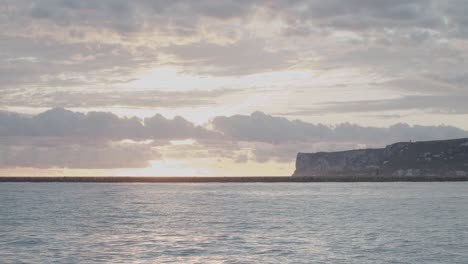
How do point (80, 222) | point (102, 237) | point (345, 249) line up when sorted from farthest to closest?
point (80, 222), point (102, 237), point (345, 249)

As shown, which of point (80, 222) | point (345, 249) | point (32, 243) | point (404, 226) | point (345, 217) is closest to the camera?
point (345, 249)

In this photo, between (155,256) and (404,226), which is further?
(404,226)

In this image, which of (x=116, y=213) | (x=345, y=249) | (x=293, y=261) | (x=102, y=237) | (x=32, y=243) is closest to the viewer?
(x=293, y=261)

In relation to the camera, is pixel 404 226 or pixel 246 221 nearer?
pixel 404 226

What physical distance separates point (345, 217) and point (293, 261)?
3538cm

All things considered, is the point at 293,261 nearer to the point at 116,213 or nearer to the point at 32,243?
the point at 32,243

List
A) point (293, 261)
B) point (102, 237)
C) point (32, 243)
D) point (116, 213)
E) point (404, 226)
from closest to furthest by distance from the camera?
point (293, 261)
point (32, 243)
point (102, 237)
point (404, 226)
point (116, 213)

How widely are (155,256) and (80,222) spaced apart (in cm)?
2854

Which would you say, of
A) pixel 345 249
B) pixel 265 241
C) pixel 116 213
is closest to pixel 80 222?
pixel 116 213

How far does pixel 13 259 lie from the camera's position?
4231 cm

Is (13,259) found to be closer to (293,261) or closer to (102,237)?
(102,237)

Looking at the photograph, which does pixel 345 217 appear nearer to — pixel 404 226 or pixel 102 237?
pixel 404 226

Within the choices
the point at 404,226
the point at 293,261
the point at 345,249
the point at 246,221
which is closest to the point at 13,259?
the point at 293,261

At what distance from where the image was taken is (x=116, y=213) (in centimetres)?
8456
